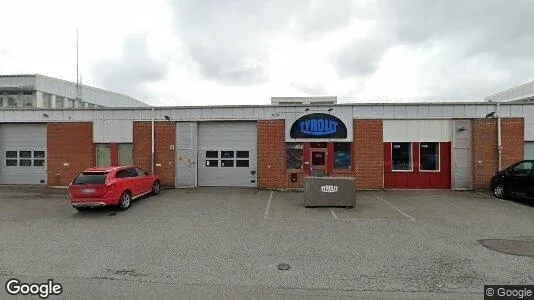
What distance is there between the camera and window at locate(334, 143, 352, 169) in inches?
569

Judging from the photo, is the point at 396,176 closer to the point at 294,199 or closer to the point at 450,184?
the point at 450,184

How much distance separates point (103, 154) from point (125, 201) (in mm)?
6545

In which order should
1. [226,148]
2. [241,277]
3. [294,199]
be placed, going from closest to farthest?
[241,277]
[294,199]
[226,148]

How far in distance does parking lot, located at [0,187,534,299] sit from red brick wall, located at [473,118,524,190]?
3.22 metres

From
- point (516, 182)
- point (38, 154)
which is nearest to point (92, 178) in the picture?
point (38, 154)

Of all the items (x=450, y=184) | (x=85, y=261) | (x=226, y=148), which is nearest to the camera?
(x=85, y=261)

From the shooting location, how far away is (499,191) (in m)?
12.1

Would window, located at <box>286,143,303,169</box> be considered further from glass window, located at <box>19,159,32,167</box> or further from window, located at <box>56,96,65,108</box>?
window, located at <box>56,96,65,108</box>

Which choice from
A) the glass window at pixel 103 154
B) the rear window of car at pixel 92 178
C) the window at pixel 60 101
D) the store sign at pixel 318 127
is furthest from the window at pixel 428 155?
the window at pixel 60 101

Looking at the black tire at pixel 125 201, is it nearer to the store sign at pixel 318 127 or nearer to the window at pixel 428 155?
the store sign at pixel 318 127

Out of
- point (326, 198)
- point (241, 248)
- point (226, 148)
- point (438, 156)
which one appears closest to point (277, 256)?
point (241, 248)

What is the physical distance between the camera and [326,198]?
1038 cm

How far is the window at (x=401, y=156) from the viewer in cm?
1446

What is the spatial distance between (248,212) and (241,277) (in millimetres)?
4840
